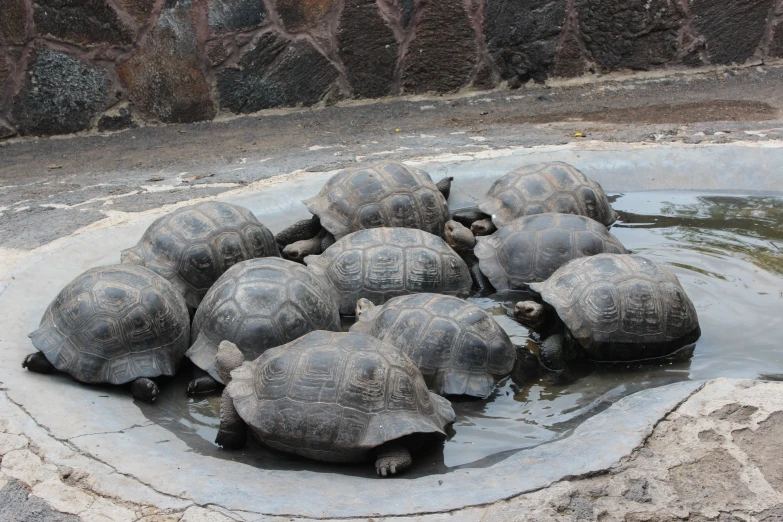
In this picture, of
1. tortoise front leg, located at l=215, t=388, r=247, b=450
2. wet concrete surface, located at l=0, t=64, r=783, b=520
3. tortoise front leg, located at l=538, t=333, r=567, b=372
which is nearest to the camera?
wet concrete surface, located at l=0, t=64, r=783, b=520

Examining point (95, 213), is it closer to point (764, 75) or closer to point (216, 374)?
point (216, 374)

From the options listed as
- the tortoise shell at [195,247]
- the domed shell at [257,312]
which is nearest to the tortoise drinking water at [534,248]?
the domed shell at [257,312]

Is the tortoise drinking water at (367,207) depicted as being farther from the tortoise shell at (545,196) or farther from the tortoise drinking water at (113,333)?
the tortoise drinking water at (113,333)

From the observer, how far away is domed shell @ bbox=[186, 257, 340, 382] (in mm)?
3443

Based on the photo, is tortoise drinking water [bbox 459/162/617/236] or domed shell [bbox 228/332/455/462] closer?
domed shell [bbox 228/332/455/462]

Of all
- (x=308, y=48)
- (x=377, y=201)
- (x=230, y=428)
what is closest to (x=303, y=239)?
(x=377, y=201)

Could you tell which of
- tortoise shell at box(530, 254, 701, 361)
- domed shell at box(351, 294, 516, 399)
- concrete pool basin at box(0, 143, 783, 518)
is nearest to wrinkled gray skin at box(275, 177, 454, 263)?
concrete pool basin at box(0, 143, 783, 518)

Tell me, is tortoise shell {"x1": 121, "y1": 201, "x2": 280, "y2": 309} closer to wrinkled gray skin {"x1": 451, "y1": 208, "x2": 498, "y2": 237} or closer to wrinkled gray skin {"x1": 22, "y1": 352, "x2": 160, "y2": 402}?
wrinkled gray skin {"x1": 22, "y1": 352, "x2": 160, "y2": 402}

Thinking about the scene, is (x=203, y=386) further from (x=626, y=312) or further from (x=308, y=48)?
(x=308, y=48)

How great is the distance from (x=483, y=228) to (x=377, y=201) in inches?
29.0

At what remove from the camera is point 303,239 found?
517cm

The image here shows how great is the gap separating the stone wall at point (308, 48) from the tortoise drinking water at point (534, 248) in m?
4.16

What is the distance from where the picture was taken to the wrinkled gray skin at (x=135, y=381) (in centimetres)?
325

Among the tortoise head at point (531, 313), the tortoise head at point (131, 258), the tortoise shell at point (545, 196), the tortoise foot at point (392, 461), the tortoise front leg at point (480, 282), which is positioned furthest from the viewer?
the tortoise shell at point (545, 196)
